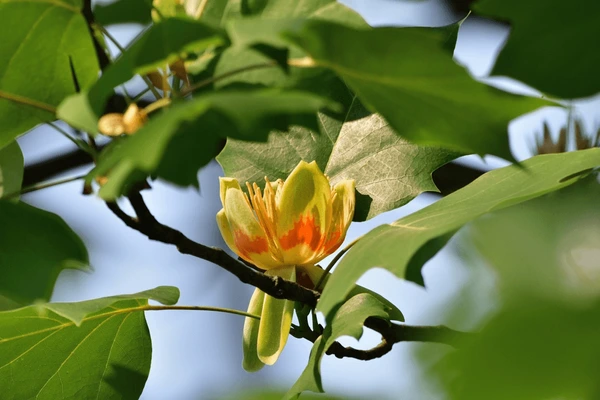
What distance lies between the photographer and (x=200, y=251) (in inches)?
17.0

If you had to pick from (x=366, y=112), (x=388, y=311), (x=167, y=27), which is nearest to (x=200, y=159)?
(x=167, y=27)

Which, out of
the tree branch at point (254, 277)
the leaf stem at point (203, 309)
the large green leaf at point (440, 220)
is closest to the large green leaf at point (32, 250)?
the tree branch at point (254, 277)

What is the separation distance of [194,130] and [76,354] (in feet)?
1.39

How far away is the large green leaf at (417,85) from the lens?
270 millimetres

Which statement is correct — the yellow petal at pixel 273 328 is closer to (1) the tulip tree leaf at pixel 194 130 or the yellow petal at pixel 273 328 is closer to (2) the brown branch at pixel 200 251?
(2) the brown branch at pixel 200 251

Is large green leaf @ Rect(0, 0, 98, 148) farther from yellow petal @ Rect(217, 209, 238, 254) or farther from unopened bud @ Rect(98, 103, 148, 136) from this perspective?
yellow petal @ Rect(217, 209, 238, 254)

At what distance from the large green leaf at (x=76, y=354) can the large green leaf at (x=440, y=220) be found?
255 mm

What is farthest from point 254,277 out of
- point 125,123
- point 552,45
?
point 552,45

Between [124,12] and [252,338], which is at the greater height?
[124,12]

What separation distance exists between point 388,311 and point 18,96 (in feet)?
0.98

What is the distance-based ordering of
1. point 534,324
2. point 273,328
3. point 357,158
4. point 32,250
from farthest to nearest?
1. point 357,158
2. point 273,328
3. point 32,250
4. point 534,324

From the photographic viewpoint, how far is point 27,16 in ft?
1.27

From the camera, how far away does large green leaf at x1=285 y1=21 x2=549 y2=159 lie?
0.89 ft

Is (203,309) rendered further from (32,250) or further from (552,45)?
(552,45)
